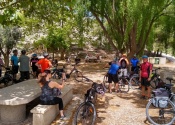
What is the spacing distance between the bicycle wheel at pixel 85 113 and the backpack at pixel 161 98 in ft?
5.08

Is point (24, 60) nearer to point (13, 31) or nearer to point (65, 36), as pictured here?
point (13, 31)

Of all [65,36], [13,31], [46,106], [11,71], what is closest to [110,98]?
[46,106]

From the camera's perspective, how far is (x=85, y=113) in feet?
18.6

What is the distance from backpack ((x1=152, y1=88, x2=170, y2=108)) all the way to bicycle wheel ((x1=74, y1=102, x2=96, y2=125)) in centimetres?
155

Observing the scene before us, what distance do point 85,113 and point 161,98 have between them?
6.21 ft

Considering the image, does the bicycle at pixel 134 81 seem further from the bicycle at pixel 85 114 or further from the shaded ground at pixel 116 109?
the bicycle at pixel 85 114

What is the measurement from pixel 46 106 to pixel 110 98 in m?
3.22

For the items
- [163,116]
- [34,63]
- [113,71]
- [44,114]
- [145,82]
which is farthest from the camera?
[34,63]

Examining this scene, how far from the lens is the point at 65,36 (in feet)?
66.5

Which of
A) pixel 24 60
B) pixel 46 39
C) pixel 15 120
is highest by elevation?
pixel 46 39

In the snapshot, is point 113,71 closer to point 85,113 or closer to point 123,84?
point 123,84

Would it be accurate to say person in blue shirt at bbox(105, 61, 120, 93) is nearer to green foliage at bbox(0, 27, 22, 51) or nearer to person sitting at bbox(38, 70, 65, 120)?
person sitting at bbox(38, 70, 65, 120)

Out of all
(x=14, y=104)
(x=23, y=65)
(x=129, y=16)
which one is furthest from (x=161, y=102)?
(x=23, y=65)

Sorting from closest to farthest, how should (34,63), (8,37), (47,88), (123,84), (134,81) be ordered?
(47,88)
(123,84)
(134,81)
(34,63)
(8,37)
